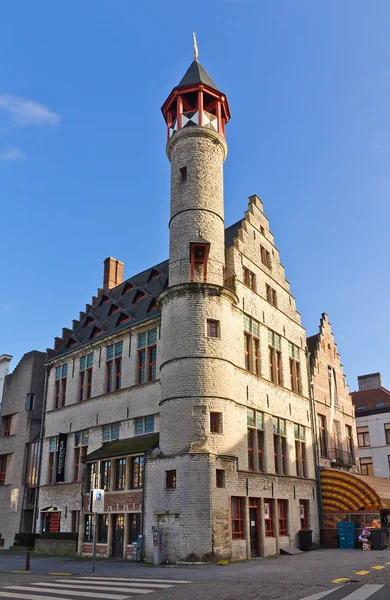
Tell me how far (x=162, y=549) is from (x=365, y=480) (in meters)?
14.0

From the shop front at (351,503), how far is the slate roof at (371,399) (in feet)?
64.2

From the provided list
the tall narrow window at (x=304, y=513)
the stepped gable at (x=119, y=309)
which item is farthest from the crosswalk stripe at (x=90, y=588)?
the tall narrow window at (x=304, y=513)

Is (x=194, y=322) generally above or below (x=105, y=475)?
above

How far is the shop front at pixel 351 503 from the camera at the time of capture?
29609 mm

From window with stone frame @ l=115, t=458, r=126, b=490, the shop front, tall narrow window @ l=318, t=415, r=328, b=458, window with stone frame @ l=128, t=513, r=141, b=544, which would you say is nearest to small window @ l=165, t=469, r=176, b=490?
window with stone frame @ l=128, t=513, r=141, b=544

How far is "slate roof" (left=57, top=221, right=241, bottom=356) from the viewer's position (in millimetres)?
32562

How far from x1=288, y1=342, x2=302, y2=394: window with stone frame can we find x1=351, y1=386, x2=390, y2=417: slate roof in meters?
20.2

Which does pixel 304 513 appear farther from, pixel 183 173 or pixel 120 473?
pixel 183 173

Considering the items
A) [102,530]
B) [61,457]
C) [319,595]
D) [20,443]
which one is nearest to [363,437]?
[61,457]

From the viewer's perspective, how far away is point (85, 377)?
34969 mm

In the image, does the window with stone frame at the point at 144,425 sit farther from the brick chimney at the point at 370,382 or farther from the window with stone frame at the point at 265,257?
the brick chimney at the point at 370,382

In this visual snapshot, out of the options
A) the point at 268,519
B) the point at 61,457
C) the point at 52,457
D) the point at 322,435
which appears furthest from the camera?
the point at 322,435

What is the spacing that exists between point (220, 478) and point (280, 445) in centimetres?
767

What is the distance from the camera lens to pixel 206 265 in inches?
1059
